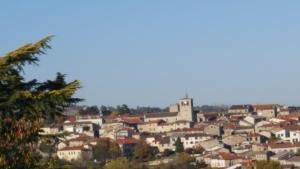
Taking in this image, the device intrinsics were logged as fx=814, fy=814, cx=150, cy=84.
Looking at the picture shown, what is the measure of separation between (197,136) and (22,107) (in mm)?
79721

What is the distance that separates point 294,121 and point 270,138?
14.3 meters

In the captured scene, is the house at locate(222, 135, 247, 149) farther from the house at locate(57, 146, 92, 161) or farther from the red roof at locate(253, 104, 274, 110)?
the red roof at locate(253, 104, 274, 110)

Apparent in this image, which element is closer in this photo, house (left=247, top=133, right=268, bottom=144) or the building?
house (left=247, top=133, right=268, bottom=144)

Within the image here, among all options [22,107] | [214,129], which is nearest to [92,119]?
[214,129]

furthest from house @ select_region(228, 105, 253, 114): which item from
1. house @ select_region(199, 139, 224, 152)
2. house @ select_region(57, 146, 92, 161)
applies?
house @ select_region(57, 146, 92, 161)

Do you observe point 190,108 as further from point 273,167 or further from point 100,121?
Answer: point 273,167

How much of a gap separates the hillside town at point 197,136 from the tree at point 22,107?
4331cm

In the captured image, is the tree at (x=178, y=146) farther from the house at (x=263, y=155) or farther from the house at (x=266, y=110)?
the house at (x=266, y=110)

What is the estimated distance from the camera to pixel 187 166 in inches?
2461

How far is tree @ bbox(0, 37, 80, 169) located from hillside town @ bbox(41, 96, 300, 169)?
43305 mm

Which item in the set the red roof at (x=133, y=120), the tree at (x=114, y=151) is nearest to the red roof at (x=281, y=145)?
the tree at (x=114, y=151)

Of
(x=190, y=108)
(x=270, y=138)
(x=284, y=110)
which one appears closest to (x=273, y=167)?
(x=270, y=138)

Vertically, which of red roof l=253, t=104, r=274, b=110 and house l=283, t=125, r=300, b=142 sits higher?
red roof l=253, t=104, r=274, b=110

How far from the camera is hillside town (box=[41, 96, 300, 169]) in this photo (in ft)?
228
